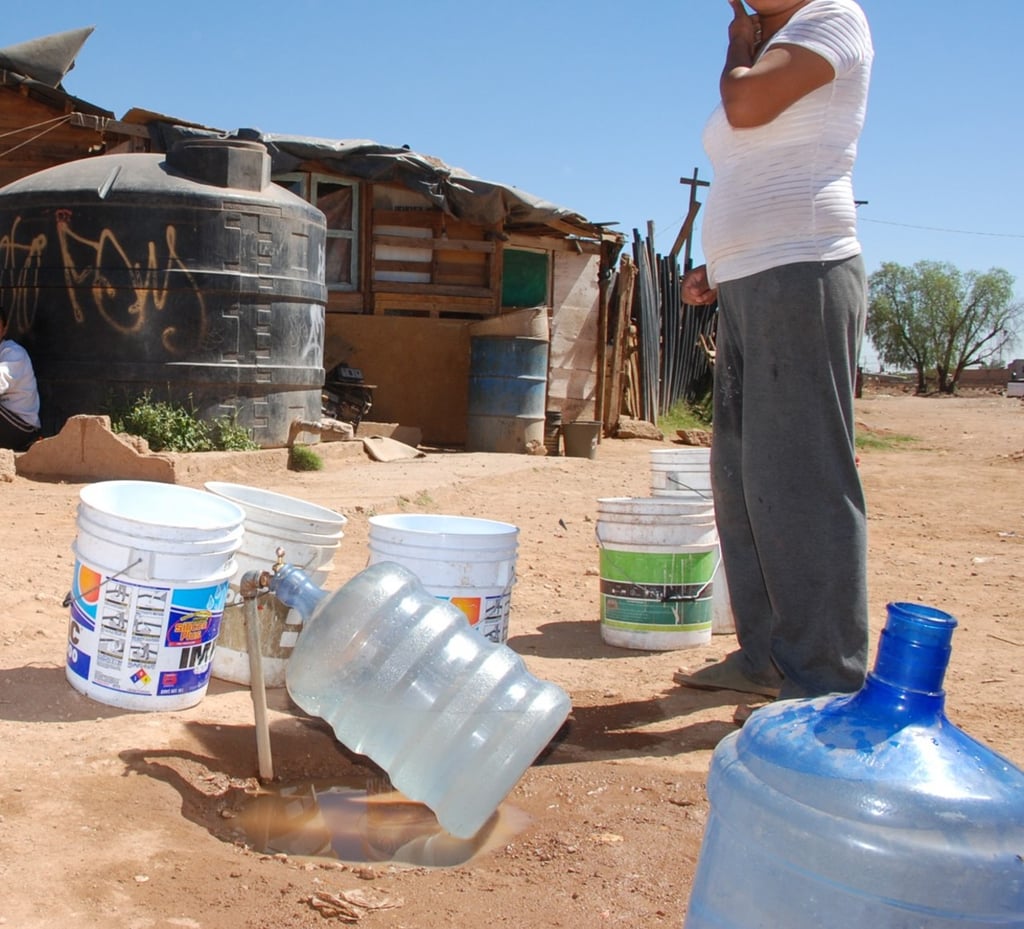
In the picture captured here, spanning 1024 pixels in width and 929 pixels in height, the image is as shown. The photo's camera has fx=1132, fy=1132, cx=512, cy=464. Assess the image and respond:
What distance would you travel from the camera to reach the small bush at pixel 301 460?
8672mm

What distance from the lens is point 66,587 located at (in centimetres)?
426

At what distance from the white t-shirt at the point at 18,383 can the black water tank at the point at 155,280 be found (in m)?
0.26

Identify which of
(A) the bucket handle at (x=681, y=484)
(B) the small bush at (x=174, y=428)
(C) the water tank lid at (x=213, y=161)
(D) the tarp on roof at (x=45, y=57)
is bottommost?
(B) the small bush at (x=174, y=428)

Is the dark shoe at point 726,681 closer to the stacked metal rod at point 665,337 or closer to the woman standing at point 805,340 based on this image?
the woman standing at point 805,340

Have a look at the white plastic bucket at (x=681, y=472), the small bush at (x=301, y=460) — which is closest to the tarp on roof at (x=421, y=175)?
the small bush at (x=301, y=460)

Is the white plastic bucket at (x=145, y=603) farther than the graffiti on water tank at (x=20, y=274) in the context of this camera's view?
No

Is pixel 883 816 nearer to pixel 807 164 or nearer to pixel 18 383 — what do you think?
pixel 807 164

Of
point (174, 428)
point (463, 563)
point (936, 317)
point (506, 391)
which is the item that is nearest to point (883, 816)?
point (463, 563)

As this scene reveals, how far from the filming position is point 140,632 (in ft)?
9.53

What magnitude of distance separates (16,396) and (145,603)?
582 cm

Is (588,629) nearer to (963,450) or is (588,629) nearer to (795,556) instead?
(795,556)

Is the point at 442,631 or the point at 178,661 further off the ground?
the point at 442,631

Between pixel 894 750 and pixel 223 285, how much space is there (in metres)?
7.64

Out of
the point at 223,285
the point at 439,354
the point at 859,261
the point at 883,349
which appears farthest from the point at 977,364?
the point at 859,261
